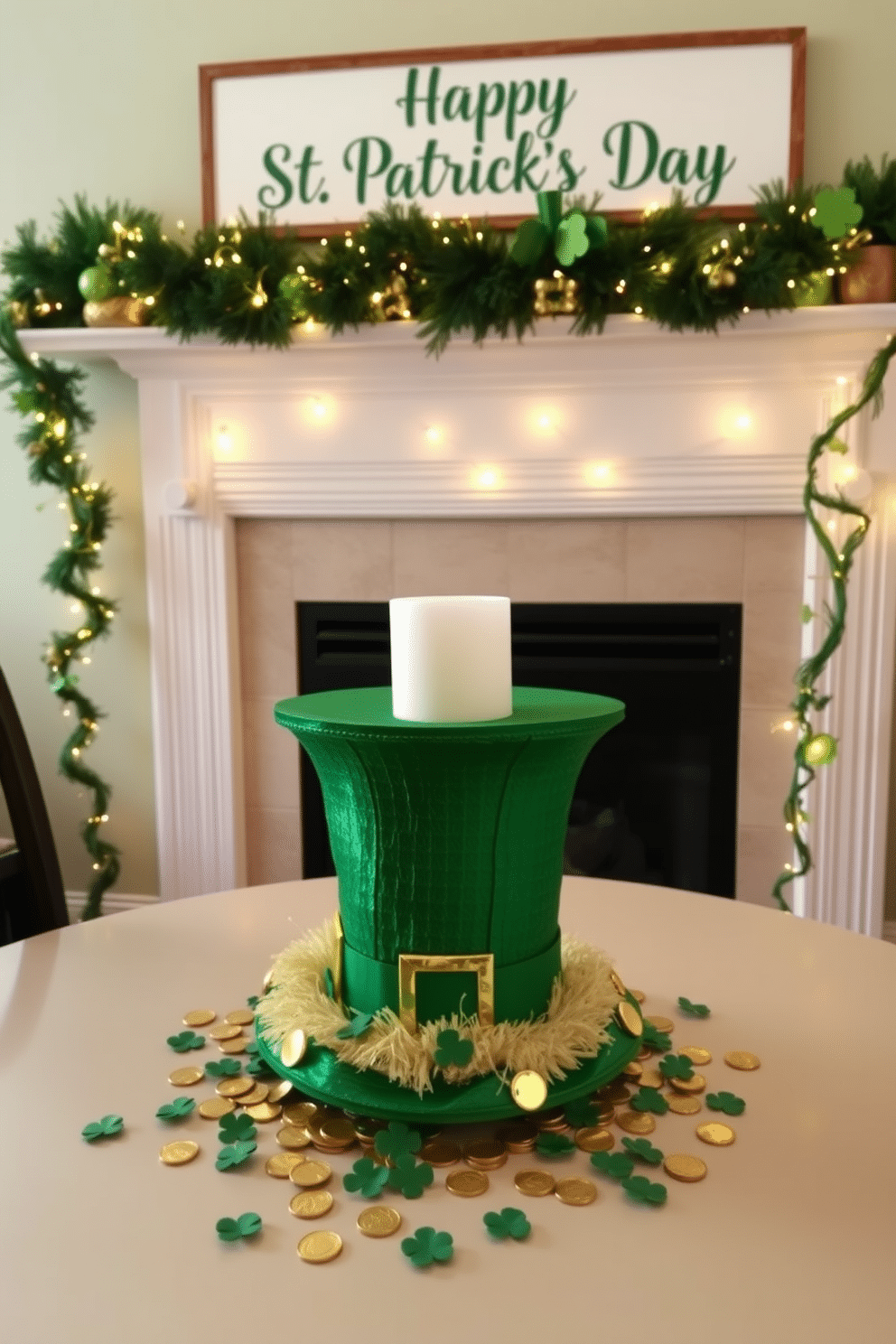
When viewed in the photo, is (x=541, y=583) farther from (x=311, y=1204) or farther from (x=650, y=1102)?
(x=311, y=1204)

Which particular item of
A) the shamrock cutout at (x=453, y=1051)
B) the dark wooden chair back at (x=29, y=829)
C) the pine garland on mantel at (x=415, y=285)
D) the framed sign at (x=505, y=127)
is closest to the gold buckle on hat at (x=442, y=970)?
the shamrock cutout at (x=453, y=1051)

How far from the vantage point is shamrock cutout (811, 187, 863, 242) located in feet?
5.96

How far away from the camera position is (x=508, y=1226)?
51 cm

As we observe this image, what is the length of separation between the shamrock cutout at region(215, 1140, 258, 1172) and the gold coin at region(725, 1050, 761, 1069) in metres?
0.30

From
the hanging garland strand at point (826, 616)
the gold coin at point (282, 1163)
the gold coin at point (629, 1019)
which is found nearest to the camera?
the gold coin at point (282, 1163)

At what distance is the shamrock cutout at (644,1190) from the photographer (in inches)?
20.9

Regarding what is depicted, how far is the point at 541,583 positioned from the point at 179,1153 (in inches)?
69.5

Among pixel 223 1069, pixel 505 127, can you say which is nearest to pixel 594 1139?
pixel 223 1069

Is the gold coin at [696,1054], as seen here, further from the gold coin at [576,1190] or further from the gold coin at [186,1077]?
the gold coin at [186,1077]

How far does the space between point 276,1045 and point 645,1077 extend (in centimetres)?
23

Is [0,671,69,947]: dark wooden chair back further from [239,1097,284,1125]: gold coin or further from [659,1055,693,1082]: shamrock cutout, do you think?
[659,1055,693,1082]: shamrock cutout

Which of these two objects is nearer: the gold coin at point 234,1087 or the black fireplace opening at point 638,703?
the gold coin at point 234,1087

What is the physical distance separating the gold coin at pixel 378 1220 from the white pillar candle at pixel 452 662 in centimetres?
25

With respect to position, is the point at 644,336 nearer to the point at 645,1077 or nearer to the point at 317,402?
the point at 317,402
